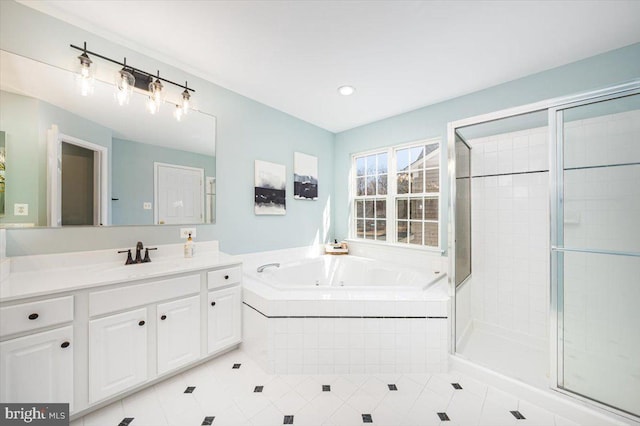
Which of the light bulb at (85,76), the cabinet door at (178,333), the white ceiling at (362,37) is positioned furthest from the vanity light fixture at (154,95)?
the cabinet door at (178,333)

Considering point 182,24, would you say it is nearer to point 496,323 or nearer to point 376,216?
point 376,216

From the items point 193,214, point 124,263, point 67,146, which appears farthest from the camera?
point 193,214

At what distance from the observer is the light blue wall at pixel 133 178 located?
74.9 inches

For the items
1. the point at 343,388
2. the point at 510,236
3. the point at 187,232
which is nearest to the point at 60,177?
the point at 187,232

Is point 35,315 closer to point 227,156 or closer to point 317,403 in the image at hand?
point 317,403

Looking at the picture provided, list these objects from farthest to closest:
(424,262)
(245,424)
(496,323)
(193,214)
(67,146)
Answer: (424,262), (496,323), (193,214), (67,146), (245,424)

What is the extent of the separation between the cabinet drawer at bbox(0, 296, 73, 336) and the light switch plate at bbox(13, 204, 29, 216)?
26.6 inches

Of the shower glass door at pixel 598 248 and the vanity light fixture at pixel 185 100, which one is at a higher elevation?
the vanity light fixture at pixel 185 100

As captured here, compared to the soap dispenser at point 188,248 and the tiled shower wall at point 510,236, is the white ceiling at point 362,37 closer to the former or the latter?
the tiled shower wall at point 510,236

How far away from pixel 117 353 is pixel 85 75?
1.94 meters

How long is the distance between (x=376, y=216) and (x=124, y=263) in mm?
2894

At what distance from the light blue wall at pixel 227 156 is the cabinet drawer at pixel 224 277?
0.54 meters

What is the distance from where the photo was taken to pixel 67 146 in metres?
1.71

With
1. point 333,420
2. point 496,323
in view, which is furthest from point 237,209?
point 496,323
